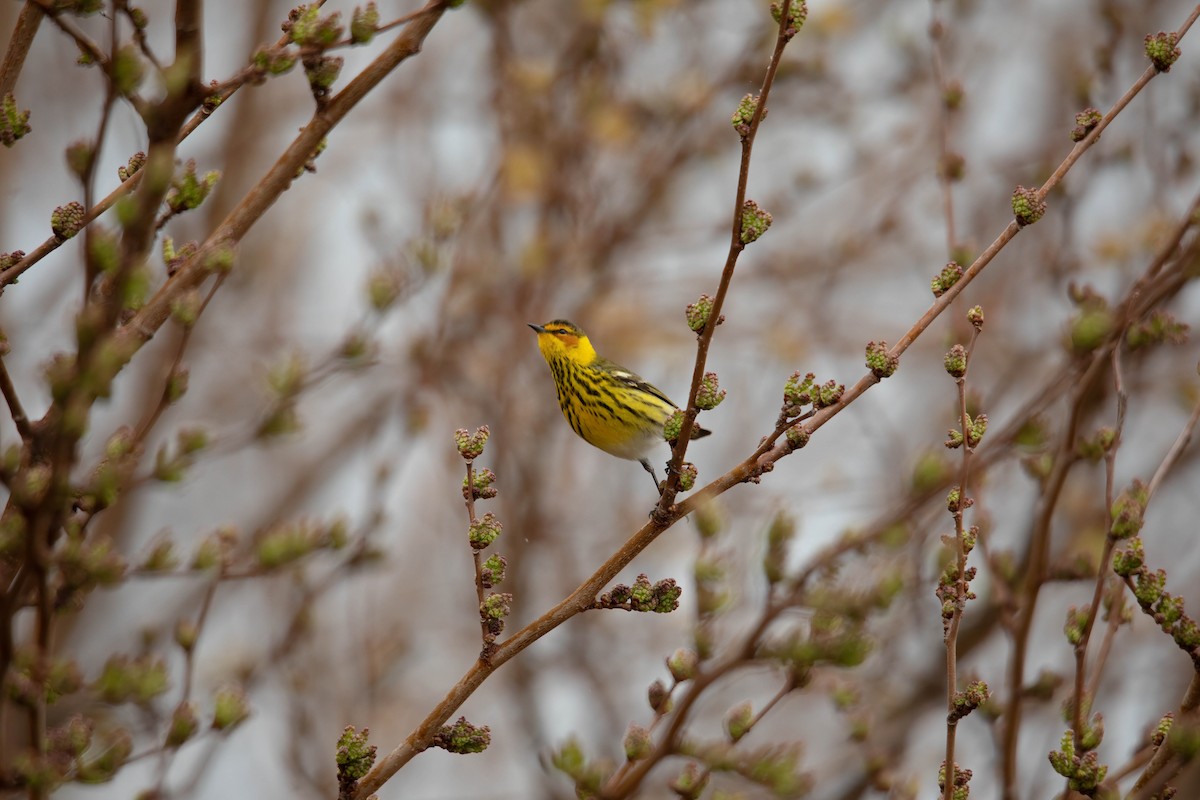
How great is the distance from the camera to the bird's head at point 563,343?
608 centimetres

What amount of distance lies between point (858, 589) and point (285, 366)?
150 cm

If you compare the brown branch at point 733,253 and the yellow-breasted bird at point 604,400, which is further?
the yellow-breasted bird at point 604,400

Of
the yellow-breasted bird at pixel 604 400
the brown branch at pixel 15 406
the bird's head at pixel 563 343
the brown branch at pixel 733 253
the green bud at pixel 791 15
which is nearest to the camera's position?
the brown branch at pixel 15 406

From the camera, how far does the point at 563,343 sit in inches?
243

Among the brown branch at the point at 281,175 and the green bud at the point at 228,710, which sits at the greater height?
the brown branch at the point at 281,175

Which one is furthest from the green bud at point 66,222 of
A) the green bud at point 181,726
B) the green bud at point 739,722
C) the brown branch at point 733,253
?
the green bud at point 739,722

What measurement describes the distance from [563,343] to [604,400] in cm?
62

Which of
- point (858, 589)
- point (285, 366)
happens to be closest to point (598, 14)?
point (285, 366)

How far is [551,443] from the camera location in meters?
8.04

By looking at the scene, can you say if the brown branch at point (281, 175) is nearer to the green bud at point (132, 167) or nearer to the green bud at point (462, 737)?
the green bud at point (132, 167)

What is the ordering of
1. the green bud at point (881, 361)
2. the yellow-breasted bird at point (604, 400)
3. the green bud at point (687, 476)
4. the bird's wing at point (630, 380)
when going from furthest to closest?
the bird's wing at point (630, 380) < the yellow-breasted bird at point (604, 400) < the green bud at point (687, 476) < the green bud at point (881, 361)

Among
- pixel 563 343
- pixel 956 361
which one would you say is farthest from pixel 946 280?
pixel 563 343

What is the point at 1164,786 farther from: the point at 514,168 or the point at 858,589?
the point at 514,168

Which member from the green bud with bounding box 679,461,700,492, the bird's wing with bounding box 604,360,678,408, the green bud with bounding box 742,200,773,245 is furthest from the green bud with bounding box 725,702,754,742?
the bird's wing with bounding box 604,360,678,408
